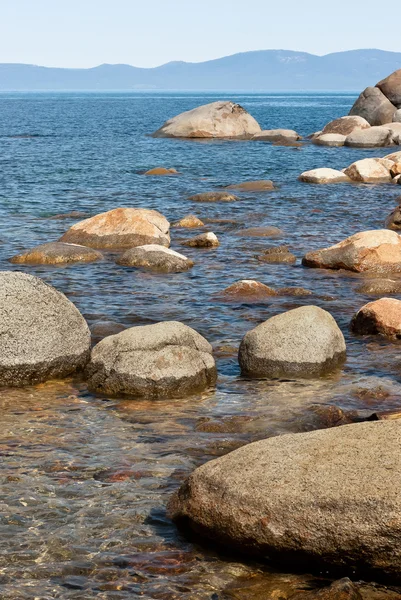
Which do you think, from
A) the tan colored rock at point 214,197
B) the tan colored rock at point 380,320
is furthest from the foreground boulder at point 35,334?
the tan colored rock at point 214,197

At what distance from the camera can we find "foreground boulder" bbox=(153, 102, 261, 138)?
186 ft

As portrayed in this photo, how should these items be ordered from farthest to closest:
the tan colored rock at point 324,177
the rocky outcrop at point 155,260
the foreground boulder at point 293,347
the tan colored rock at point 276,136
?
the tan colored rock at point 276,136
the tan colored rock at point 324,177
the rocky outcrop at point 155,260
the foreground boulder at point 293,347

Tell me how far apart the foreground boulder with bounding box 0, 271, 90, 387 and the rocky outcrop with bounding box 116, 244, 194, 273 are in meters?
6.65

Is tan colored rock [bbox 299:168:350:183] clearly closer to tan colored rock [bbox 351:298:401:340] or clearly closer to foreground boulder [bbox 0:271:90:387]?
tan colored rock [bbox 351:298:401:340]

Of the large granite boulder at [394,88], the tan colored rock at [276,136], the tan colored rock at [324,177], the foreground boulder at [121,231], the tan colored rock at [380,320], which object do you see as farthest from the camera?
the large granite boulder at [394,88]

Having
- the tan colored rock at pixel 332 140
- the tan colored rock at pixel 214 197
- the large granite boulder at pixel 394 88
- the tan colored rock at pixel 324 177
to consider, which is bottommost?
the tan colored rock at pixel 214 197

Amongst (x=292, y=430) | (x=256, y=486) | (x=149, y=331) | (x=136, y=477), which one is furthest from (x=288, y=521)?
(x=149, y=331)

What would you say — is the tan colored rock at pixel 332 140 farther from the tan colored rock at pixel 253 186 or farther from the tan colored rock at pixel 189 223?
the tan colored rock at pixel 189 223

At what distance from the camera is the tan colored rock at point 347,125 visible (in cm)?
5541

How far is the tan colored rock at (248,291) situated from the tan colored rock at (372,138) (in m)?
36.1

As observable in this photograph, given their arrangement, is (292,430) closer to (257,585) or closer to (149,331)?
(149,331)

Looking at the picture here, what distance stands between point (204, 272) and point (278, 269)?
1.60m

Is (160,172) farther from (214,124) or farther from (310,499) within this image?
(310,499)

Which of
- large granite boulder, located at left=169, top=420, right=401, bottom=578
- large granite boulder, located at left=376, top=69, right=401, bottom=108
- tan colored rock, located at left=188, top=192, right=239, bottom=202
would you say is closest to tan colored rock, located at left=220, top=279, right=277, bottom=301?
large granite boulder, located at left=169, top=420, right=401, bottom=578
